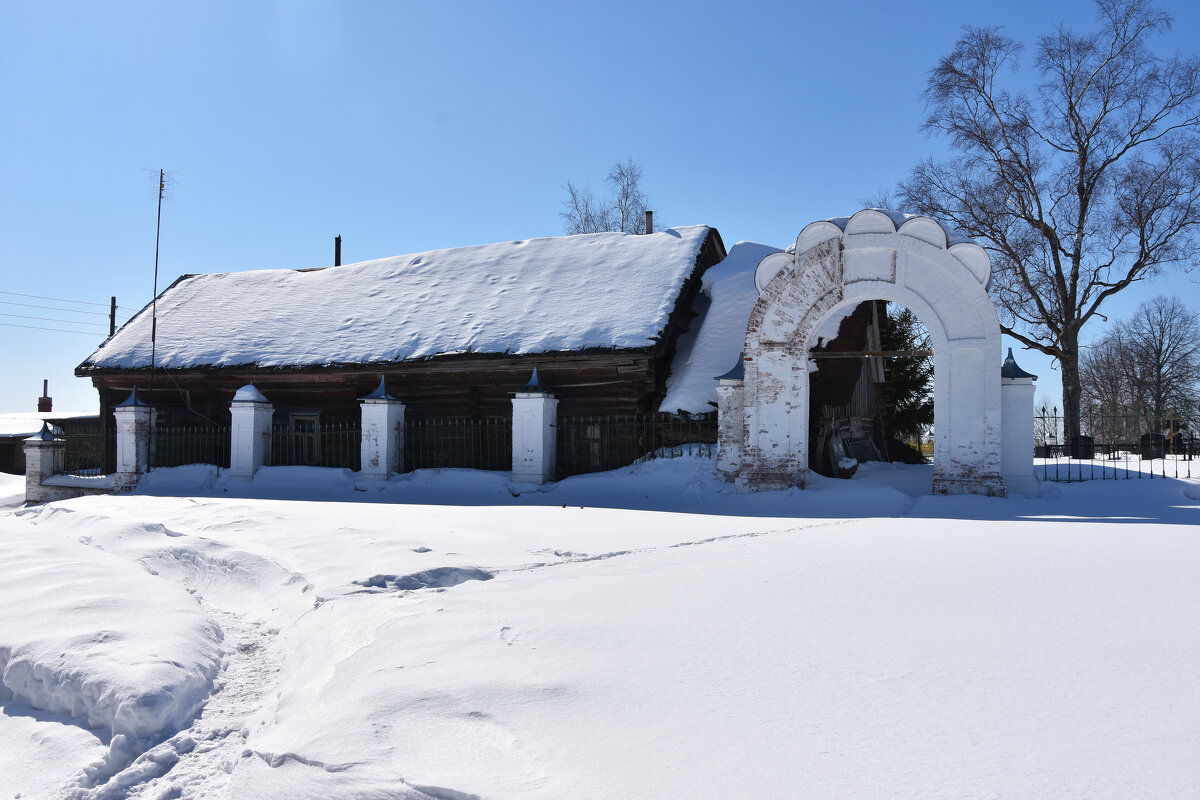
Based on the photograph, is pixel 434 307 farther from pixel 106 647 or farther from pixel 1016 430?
pixel 106 647

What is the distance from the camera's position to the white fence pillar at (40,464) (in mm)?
17734

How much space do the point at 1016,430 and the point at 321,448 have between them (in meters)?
13.7

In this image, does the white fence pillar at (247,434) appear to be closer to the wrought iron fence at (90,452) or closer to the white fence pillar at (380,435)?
the white fence pillar at (380,435)

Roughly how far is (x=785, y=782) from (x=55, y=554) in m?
6.64

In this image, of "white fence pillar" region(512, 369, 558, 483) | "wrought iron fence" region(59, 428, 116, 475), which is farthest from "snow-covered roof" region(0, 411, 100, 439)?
"white fence pillar" region(512, 369, 558, 483)

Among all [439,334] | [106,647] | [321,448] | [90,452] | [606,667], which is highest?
[439,334]

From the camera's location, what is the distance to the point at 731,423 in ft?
42.0

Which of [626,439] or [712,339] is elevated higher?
[712,339]

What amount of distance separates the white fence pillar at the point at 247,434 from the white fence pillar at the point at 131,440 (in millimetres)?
2371

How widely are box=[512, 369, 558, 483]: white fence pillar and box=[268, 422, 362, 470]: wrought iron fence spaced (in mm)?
4726

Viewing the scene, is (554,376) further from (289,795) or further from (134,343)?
(289,795)

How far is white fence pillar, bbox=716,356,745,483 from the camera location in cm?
1276

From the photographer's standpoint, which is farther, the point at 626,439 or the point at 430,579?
the point at 626,439

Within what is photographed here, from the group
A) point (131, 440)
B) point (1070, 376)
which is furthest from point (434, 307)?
point (1070, 376)
